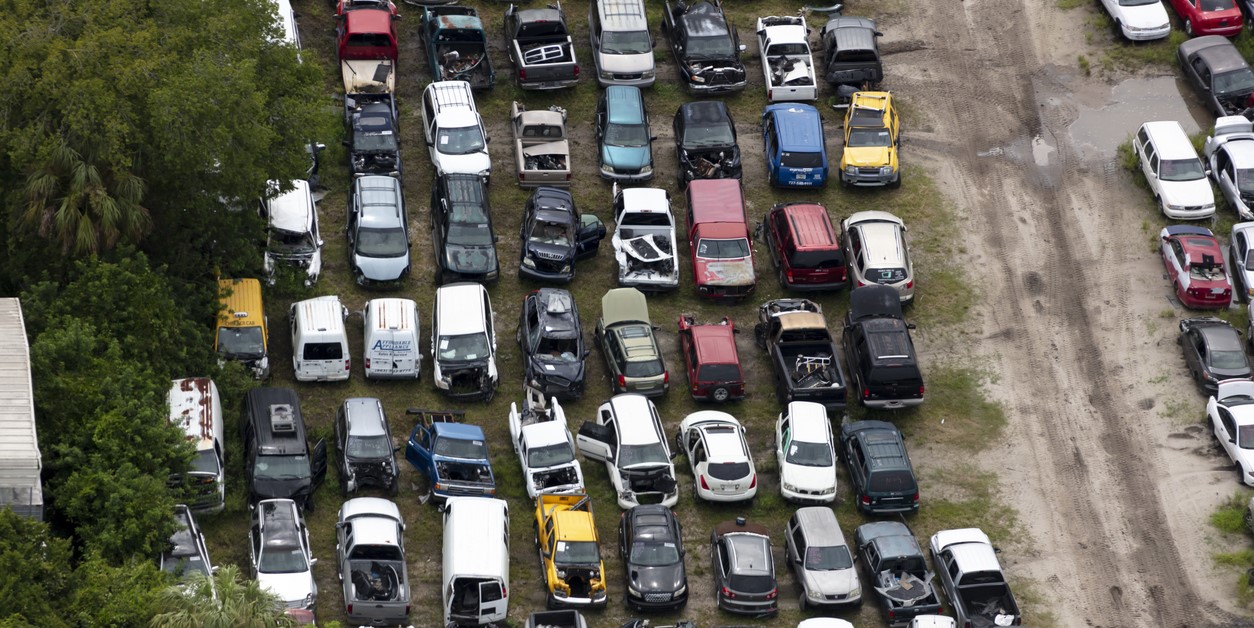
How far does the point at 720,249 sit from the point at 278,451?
13.5 metres

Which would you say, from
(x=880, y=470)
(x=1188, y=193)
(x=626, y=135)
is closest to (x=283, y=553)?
(x=880, y=470)

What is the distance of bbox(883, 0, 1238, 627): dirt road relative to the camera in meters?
49.1

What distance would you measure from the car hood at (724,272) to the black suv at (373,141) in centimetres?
901

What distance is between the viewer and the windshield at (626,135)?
58.8 m

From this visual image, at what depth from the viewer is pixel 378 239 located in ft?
180

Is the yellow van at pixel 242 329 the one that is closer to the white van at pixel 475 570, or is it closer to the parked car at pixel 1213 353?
the white van at pixel 475 570

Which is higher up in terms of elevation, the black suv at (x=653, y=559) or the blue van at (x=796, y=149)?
the blue van at (x=796, y=149)

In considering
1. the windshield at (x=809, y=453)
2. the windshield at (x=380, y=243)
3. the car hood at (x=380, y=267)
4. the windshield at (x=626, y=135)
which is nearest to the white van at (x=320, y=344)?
the car hood at (x=380, y=267)

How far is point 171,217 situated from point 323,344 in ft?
15.9

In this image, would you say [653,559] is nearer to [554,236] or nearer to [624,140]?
[554,236]

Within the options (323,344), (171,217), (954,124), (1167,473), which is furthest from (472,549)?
(954,124)

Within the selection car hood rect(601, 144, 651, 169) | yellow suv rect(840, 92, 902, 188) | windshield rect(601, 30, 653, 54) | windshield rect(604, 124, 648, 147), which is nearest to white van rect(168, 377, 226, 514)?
car hood rect(601, 144, 651, 169)

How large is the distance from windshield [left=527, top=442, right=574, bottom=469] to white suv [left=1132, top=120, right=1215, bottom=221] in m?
19.7

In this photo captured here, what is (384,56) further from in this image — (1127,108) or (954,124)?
(1127,108)
